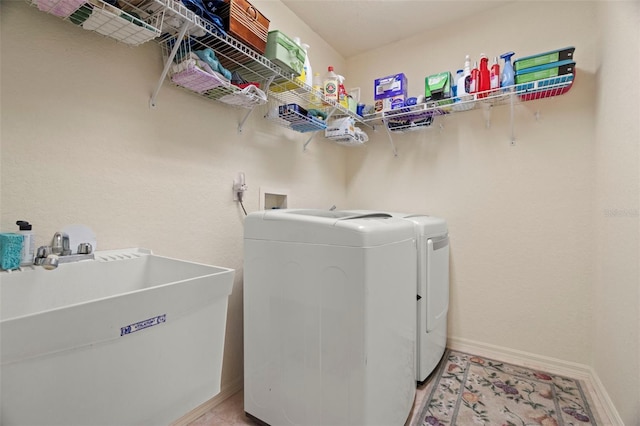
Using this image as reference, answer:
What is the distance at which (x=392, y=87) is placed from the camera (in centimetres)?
236

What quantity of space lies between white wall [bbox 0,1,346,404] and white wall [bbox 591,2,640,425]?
1.93m

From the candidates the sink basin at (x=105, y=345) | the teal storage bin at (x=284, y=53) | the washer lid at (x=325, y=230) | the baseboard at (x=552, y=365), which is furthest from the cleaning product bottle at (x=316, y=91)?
the baseboard at (x=552, y=365)

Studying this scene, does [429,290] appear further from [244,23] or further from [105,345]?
[244,23]

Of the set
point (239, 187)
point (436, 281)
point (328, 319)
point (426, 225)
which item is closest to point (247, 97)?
point (239, 187)

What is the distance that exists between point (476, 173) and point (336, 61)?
1659 millimetres

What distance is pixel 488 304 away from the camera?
2270 millimetres

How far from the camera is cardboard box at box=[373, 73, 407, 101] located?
2.33 m

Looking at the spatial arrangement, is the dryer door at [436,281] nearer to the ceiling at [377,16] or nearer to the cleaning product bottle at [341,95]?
the cleaning product bottle at [341,95]

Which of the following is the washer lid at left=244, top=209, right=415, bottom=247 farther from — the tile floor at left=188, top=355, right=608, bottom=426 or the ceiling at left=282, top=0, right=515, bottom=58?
the ceiling at left=282, top=0, right=515, bottom=58

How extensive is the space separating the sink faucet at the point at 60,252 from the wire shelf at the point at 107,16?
73 cm

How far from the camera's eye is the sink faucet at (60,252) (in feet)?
2.98

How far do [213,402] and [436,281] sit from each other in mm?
1526

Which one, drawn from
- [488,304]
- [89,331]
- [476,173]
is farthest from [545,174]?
[89,331]

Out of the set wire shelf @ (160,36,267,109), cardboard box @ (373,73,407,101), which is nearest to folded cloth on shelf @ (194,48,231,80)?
wire shelf @ (160,36,267,109)
